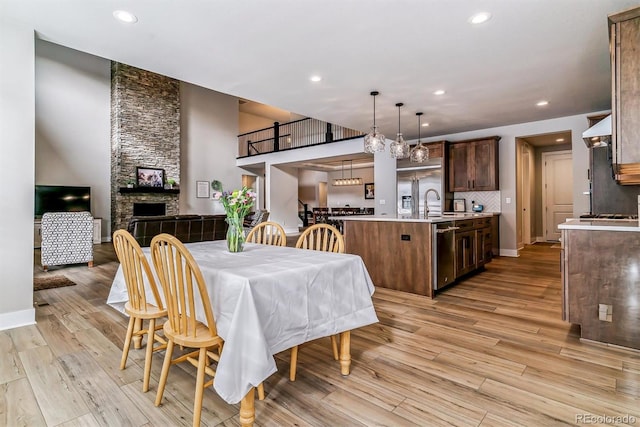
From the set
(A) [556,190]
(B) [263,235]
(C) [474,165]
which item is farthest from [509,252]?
(B) [263,235]

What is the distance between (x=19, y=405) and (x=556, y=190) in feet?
33.5

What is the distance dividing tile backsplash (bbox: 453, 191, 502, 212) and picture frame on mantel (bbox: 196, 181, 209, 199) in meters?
7.79

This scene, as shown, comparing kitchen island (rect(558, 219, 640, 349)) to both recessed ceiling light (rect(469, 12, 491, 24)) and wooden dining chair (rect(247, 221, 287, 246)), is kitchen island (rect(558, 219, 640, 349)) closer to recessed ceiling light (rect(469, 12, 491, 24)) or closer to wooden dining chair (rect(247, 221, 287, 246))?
recessed ceiling light (rect(469, 12, 491, 24))

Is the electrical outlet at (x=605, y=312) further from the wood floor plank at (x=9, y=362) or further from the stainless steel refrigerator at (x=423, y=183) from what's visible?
the stainless steel refrigerator at (x=423, y=183)

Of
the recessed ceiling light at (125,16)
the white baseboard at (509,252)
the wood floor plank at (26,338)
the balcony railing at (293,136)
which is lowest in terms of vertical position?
the wood floor plank at (26,338)

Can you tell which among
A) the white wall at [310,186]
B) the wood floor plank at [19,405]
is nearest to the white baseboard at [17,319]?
the wood floor plank at [19,405]

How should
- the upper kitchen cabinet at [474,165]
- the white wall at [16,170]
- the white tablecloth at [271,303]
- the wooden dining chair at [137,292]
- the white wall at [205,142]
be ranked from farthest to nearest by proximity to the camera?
the white wall at [205,142], the upper kitchen cabinet at [474,165], the white wall at [16,170], the wooden dining chair at [137,292], the white tablecloth at [271,303]

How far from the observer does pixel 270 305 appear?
1508mm

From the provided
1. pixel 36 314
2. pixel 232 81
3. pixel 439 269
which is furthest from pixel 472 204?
pixel 36 314

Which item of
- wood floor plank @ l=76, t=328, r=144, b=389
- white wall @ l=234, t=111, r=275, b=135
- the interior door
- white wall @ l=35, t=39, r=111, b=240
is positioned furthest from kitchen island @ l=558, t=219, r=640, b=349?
white wall @ l=234, t=111, r=275, b=135

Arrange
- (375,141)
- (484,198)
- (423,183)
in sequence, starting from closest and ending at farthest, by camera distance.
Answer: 1. (375,141)
2. (484,198)
3. (423,183)

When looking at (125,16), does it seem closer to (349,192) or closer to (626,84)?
(626,84)

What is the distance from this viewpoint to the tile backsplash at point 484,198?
6586mm

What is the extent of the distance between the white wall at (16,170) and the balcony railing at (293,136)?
20.3ft
